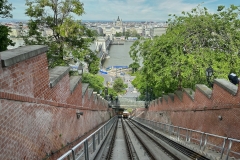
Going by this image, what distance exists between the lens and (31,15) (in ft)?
38.5

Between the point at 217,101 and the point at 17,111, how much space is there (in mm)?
6812

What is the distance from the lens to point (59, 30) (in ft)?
37.2

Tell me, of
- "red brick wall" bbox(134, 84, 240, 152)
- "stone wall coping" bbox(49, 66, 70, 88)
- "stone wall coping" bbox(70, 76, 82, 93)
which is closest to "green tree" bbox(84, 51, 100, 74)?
"stone wall coping" bbox(70, 76, 82, 93)

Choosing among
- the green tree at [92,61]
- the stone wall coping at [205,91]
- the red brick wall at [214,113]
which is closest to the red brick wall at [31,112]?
the red brick wall at [214,113]

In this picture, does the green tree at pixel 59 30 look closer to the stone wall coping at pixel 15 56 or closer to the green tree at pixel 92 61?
the green tree at pixel 92 61

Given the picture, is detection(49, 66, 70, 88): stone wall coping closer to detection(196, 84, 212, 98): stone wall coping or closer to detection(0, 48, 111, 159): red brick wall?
detection(0, 48, 111, 159): red brick wall

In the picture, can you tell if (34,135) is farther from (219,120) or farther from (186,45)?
(186,45)

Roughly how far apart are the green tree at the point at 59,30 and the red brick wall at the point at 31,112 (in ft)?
18.5

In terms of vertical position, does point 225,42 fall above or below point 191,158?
above

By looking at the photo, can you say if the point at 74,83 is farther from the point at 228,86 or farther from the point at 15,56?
the point at 228,86

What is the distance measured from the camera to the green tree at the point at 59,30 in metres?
11.5

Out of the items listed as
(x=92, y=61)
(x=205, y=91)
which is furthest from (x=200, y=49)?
(x=92, y=61)

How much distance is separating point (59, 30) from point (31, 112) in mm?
7934

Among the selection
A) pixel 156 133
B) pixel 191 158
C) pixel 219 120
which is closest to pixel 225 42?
pixel 219 120
